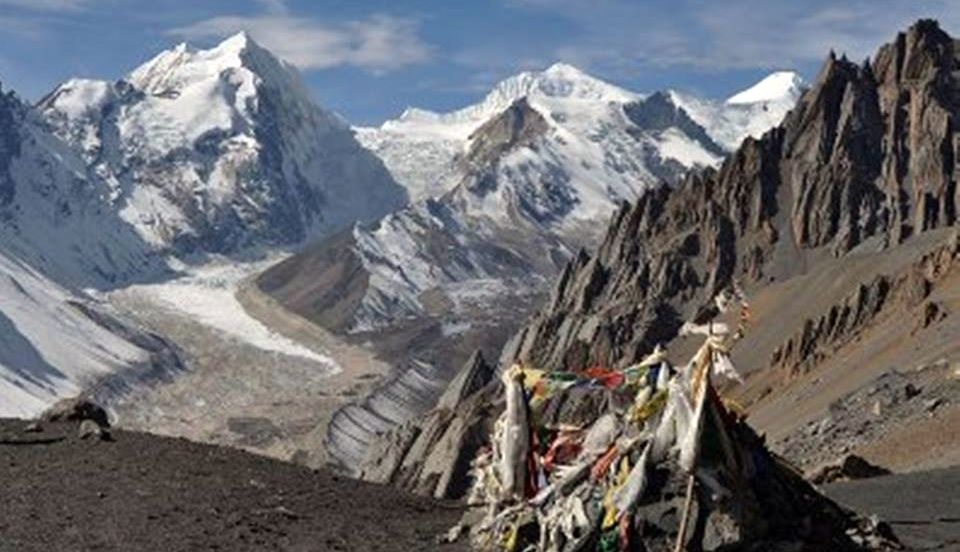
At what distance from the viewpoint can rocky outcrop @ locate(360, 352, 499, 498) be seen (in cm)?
9494

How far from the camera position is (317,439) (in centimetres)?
18975

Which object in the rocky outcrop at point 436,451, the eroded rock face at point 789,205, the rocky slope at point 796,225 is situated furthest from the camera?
the eroded rock face at point 789,205

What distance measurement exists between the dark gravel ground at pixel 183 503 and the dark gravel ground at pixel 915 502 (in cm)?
739

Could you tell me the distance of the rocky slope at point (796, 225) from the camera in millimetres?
141375

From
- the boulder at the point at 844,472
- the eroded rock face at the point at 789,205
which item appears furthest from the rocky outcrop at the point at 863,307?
the boulder at the point at 844,472

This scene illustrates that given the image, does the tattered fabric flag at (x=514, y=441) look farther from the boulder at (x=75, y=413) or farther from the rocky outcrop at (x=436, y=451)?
the rocky outcrop at (x=436, y=451)

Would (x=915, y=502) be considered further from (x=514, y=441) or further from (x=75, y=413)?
(x=75, y=413)

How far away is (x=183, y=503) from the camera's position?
27.5m

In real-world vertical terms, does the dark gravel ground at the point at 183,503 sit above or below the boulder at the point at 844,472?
above

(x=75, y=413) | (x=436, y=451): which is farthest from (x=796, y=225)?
(x=75, y=413)

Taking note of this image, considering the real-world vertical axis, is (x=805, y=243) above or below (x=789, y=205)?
below

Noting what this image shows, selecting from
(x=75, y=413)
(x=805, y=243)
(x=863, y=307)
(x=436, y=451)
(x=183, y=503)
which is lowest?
(x=436, y=451)

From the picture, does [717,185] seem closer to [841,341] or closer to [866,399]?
[841,341]

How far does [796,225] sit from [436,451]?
8562 centimetres
